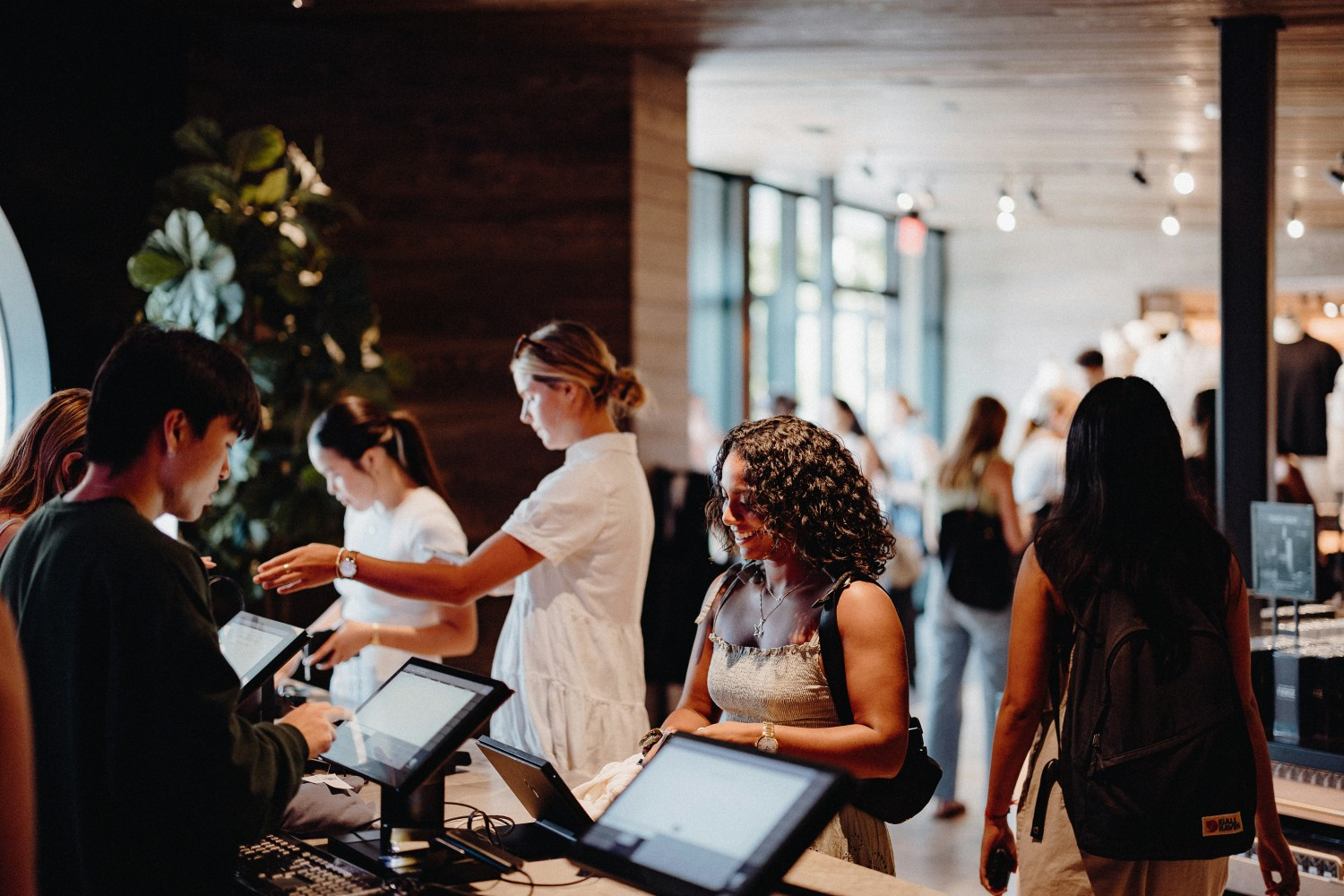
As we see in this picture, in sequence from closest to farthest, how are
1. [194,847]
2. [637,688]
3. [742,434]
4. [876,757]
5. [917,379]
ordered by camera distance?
1. [194,847]
2. [876,757]
3. [742,434]
4. [637,688]
5. [917,379]

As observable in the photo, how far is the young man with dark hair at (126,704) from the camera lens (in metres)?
1.43

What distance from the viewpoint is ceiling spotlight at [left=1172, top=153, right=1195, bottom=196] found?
6227mm

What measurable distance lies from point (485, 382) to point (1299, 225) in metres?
5.33

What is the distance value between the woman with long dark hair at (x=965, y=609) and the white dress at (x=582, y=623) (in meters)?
2.28

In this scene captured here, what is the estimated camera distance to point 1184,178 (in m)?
6.21

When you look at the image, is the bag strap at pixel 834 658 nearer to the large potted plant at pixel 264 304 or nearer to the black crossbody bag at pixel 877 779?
the black crossbody bag at pixel 877 779

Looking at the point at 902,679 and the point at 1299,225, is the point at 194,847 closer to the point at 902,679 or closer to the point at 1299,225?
the point at 902,679

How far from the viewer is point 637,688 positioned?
9.33 feet

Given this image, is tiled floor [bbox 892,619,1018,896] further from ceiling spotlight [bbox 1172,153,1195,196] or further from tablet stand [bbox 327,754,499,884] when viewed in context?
ceiling spotlight [bbox 1172,153,1195,196]

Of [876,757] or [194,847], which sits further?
[876,757]

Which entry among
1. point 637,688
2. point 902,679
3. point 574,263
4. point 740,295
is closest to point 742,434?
point 902,679

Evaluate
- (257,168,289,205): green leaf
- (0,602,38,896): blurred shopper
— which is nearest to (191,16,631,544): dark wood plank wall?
(257,168,289,205): green leaf

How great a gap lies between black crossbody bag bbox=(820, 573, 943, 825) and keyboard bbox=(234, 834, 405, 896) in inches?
27.3

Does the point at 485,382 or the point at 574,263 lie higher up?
the point at 574,263
